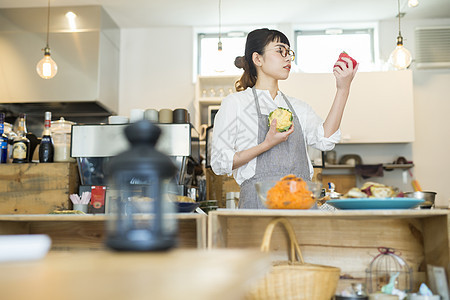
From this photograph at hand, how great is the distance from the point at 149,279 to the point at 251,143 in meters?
1.56

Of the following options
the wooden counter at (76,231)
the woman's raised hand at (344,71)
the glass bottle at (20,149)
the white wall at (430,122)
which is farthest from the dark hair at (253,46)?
the white wall at (430,122)

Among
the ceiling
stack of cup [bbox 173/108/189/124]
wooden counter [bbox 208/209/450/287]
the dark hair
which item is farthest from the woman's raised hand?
the ceiling

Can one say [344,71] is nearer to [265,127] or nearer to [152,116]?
[265,127]

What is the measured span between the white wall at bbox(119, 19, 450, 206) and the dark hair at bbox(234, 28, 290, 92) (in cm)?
312

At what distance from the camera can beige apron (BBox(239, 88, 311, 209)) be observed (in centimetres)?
198

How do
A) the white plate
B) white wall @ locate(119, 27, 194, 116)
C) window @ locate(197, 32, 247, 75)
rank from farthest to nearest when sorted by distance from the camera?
window @ locate(197, 32, 247, 75) → white wall @ locate(119, 27, 194, 116) → the white plate

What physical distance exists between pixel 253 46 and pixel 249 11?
121 inches

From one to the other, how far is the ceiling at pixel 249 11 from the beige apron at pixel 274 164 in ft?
10.4

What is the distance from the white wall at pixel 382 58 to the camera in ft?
17.1

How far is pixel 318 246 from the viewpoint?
1729mm

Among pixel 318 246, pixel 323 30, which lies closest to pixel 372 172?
pixel 323 30

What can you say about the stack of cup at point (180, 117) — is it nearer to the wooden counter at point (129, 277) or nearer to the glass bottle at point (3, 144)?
the glass bottle at point (3, 144)

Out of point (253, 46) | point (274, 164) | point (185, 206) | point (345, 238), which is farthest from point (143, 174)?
point (253, 46)

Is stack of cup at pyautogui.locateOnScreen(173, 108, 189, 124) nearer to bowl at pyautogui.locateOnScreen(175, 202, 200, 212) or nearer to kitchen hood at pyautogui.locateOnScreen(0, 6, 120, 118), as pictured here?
bowl at pyautogui.locateOnScreen(175, 202, 200, 212)
